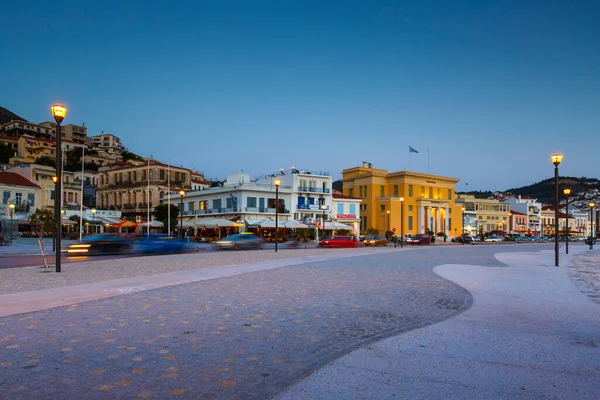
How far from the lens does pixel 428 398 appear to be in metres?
4.52

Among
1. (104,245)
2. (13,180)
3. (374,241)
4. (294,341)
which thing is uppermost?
(13,180)

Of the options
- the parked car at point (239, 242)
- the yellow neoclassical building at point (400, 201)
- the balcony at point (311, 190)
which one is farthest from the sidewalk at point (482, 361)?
the yellow neoclassical building at point (400, 201)

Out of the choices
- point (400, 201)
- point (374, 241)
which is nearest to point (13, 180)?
point (374, 241)

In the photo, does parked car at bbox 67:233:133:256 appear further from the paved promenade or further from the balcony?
the balcony

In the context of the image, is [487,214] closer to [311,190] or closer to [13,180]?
[311,190]

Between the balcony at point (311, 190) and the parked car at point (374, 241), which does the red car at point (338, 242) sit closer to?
the parked car at point (374, 241)

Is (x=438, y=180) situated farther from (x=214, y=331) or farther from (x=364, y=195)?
(x=214, y=331)

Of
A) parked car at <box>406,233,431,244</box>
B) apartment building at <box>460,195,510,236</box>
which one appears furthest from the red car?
apartment building at <box>460,195,510,236</box>

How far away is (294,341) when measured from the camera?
670 cm

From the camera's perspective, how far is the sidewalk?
15.5ft

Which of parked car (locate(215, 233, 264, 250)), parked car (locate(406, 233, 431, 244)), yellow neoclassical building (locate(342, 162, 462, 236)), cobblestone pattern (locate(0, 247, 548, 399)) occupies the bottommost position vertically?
parked car (locate(406, 233, 431, 244))

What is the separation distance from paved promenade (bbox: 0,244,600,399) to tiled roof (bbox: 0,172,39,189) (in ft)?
197

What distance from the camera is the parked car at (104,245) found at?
29.0 meters

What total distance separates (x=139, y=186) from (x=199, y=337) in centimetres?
7861
